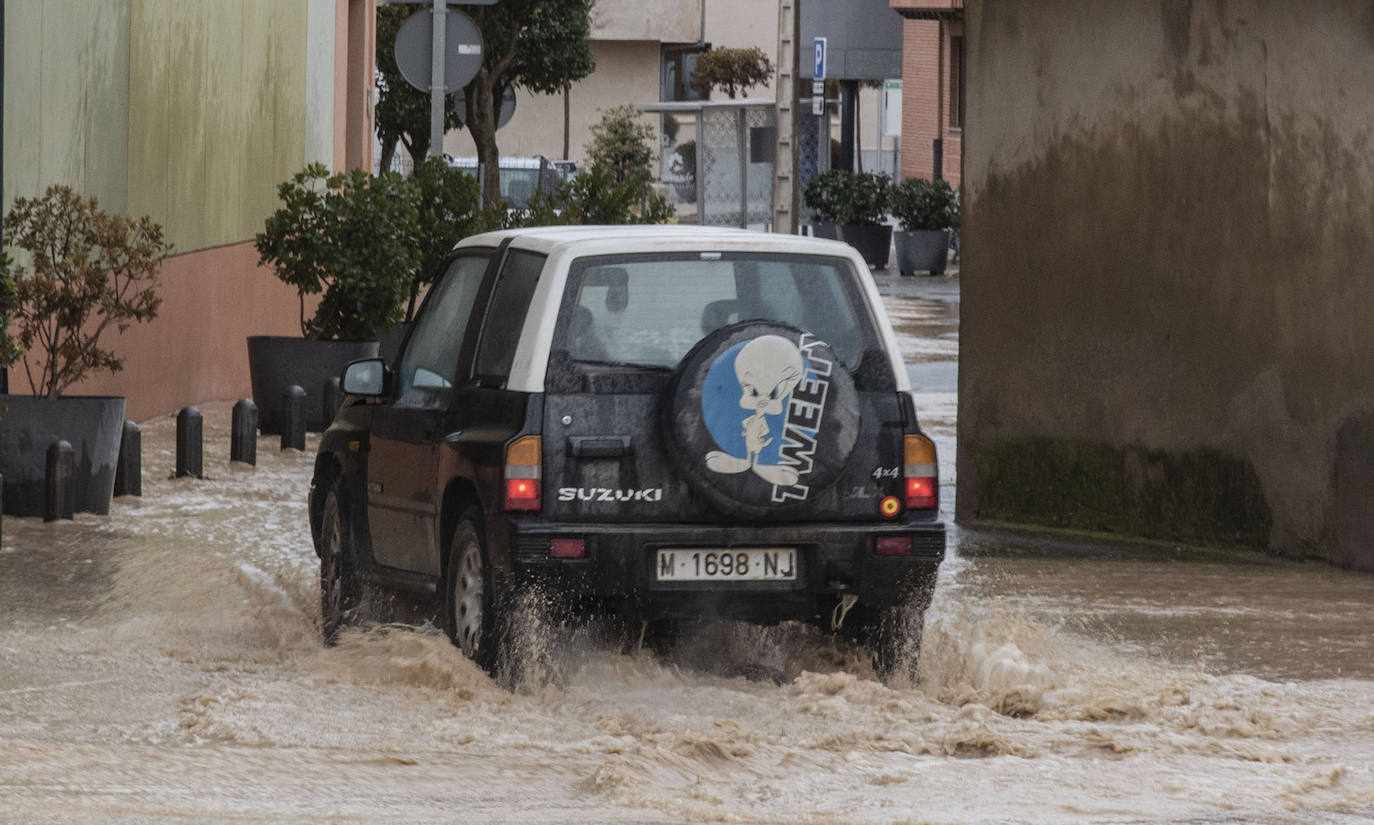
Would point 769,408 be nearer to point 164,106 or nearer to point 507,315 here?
point 507,315

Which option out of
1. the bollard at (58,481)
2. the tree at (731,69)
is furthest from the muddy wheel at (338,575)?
the tree at (731,69)

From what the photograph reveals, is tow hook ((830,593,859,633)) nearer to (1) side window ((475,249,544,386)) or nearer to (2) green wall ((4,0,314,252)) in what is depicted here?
(1) side window ((475,249,544,386))

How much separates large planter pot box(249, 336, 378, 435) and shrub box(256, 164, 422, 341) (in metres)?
0.38

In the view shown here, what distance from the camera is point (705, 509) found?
7824mm

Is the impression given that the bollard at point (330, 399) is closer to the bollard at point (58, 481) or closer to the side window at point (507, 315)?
the bollard at point (58, 481)

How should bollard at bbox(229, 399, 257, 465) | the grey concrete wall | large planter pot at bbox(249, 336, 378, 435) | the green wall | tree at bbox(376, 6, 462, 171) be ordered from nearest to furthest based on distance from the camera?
the grey concrete wall < the green wall < bollard at bbox(229, 399, 257, 465) < large planter pot at bbox(249, 336, 378, 435) < tree at bbox(376, 6, 462, 171)

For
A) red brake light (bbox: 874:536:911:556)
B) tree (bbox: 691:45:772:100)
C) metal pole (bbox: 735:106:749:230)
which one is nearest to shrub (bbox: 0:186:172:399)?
red brake light (bbox: 874:536:911:556)

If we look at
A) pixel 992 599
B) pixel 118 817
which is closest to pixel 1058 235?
pixel 992 599

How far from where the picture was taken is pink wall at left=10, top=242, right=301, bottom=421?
16.3 metres

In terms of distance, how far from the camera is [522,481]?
7719 millimetres

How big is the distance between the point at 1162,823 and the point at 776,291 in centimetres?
254

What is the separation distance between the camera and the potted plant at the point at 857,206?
3978 centimetres

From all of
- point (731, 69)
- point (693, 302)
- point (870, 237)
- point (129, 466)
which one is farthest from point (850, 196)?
point (731, 69)

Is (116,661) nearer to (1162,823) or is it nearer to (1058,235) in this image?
(1162,823)
